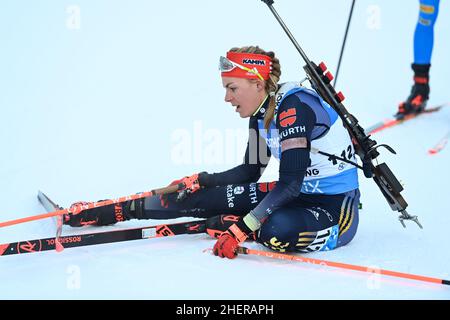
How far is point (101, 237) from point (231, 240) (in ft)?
2.33

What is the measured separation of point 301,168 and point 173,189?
3.00ft

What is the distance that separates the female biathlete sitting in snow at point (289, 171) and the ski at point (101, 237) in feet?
0.49

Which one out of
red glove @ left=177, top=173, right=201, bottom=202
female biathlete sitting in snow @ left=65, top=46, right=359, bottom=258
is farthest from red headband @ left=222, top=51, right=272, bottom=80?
red glove @ left=177, top=173, right=201, bottom=202

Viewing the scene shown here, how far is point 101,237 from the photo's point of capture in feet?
11.9

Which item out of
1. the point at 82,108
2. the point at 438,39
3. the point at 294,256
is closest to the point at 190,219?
the point at 294,256

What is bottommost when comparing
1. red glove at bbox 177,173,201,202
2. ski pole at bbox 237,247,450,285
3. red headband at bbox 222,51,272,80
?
ski pole at bbox 237,247,450,285

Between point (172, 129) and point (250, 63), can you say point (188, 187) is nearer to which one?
point (250, 63)

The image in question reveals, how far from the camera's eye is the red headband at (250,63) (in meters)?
3.51

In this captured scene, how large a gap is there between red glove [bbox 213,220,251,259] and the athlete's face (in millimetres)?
613

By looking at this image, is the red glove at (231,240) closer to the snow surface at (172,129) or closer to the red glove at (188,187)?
the snow surface at (172,129)

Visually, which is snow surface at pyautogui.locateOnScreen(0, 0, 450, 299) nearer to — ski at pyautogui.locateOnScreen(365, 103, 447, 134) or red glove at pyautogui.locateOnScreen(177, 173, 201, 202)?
ski at pyautogui.locateOnScreen(365, 103, 447, 134)

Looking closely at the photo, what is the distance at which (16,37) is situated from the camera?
287 inches

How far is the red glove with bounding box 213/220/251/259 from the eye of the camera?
343cm

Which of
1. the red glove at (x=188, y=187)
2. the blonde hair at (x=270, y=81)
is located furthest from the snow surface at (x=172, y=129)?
the blonde hair at (x=270, y=81)
